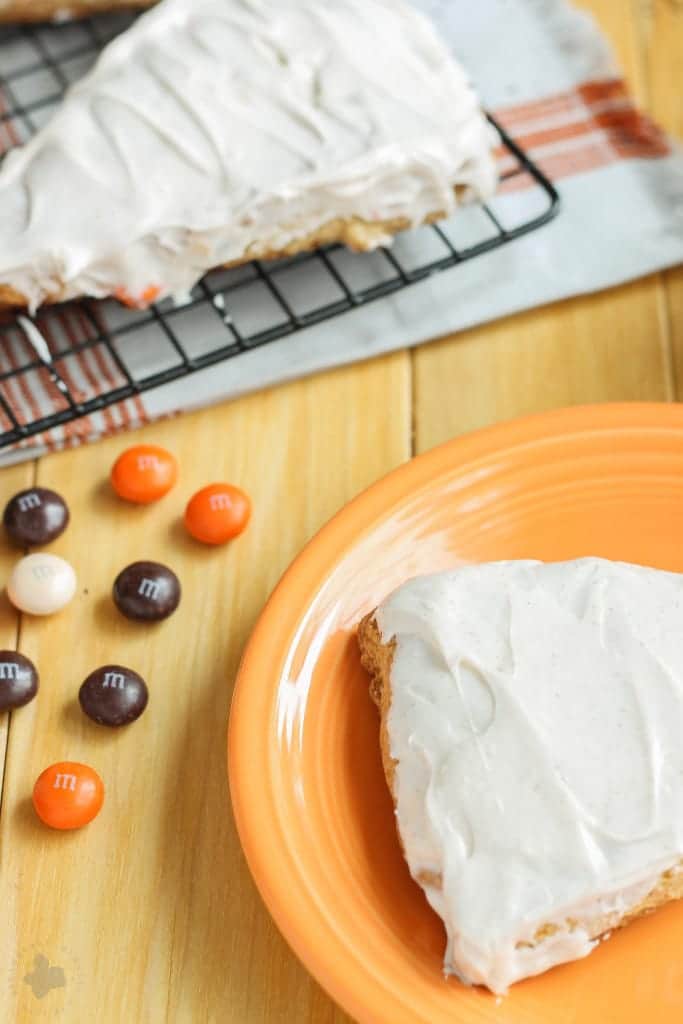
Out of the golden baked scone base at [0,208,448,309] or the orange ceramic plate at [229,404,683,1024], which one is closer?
the orange ceramic plate at [229,404,683,1024]

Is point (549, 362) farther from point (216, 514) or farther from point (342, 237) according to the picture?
point (216, 514)

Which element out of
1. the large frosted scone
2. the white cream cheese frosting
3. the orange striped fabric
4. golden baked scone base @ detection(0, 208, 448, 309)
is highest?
the white cream cheese frosting

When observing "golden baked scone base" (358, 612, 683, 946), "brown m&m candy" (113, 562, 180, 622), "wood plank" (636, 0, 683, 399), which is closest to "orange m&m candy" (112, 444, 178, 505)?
"brown m&m candy" (113, 562, 180, 622)

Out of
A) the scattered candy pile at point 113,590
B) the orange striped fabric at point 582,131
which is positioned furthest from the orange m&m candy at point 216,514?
the orange striped fabric at point 582,131

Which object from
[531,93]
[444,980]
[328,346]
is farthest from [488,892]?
[531,93]

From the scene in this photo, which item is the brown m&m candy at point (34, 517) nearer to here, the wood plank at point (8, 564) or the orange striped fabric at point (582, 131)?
the wood plank at point (8, 564)

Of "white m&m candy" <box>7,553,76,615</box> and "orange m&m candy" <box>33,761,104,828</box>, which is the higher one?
"white m&m candy" <box>7,553,76,615</box>

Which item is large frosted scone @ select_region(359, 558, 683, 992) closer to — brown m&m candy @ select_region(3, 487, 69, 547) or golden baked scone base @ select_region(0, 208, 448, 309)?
brown m&m candy @ select_region(3, 487, 69, 547)

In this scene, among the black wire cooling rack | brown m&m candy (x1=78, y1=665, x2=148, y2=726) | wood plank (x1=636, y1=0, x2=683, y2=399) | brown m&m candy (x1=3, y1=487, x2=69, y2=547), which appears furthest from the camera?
wood plank (x1=636, y1=0, x2=683, y2=399)
